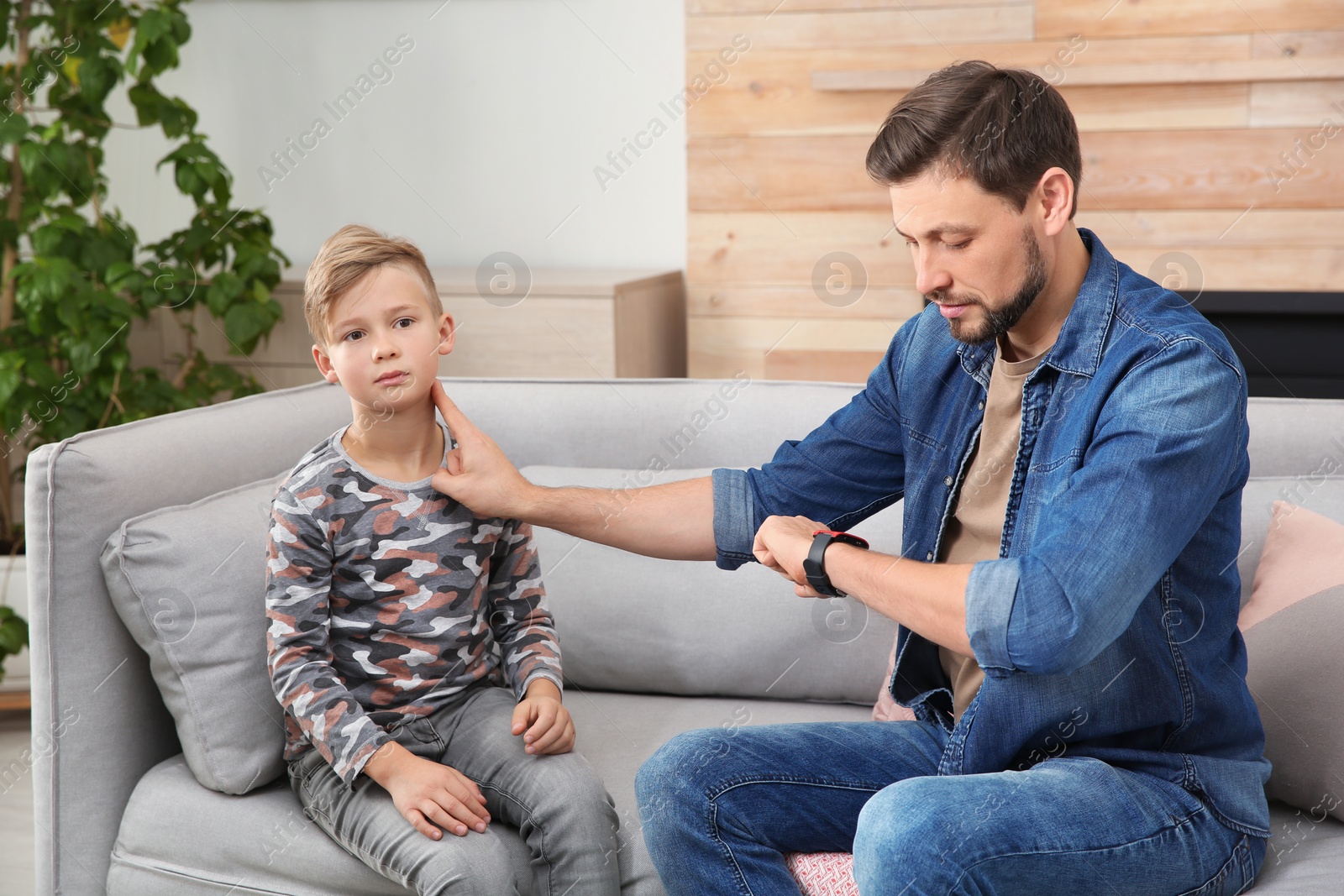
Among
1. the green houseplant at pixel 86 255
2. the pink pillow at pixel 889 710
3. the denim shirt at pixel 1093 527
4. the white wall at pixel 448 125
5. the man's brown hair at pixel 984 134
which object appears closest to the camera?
the denim shirt at pixel 1093 527

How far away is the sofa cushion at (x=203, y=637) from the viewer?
4.42 ft

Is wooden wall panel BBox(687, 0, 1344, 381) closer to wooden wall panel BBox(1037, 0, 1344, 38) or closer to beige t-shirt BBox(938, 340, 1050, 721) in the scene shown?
wooden wall panel BBox(1037, 0, 1344, 38)

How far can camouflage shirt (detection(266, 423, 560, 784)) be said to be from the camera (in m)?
1.28

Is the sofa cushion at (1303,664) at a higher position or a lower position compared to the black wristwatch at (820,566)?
lower

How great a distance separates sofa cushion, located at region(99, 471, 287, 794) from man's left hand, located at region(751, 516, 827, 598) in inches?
25.0

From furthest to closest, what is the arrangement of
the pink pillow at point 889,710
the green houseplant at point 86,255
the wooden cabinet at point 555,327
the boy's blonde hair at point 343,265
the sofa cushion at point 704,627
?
the wooden cabinet at point 555,327
the green houseplant at point 86,255
the sofa cushion at point 704,627
the pink pillow at point 889,710
the boy's blonde hair at point 343,265

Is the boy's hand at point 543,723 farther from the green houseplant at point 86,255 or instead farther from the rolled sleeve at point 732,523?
the green houseplant at point 86,255

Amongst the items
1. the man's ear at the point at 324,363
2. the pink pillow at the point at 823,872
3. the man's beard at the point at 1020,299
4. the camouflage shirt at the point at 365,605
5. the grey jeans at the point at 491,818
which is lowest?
the pink pillow at the point at 823,872

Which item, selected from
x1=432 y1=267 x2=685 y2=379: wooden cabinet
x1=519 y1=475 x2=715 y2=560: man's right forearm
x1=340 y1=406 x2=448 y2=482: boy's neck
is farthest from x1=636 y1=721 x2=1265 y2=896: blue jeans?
x1=432 y1=267 x2=685 y2=379: wooden cabinet

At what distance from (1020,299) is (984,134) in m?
0.16

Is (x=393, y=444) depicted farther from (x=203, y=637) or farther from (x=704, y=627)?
(x=704, y=627)

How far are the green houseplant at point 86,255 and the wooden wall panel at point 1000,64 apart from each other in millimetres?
1142

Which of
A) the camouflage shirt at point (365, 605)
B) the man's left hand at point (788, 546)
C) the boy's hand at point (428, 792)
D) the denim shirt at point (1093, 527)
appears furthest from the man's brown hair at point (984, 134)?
the boy's hand at point (428, 792)

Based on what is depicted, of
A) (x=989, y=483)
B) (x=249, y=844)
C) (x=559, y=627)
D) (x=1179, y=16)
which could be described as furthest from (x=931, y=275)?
(x=1179, y=16)
